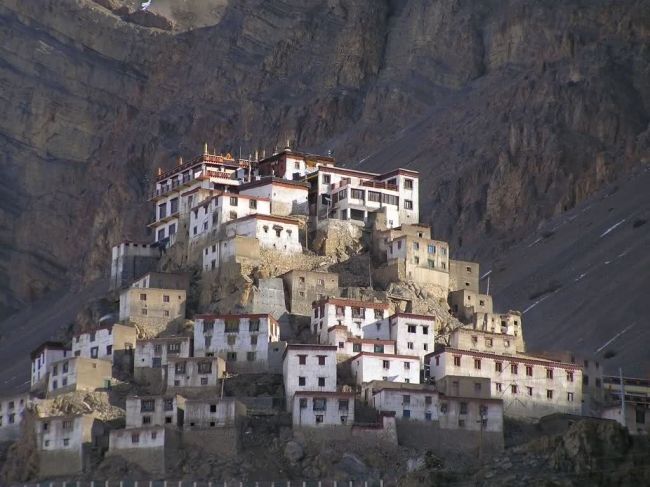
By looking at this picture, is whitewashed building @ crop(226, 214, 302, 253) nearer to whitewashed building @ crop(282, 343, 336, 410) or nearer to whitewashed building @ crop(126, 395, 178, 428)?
whitewashed building @ crop(282, 343, 336, 410)

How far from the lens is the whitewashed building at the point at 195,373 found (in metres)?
95.4

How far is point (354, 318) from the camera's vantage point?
9988 centimetres

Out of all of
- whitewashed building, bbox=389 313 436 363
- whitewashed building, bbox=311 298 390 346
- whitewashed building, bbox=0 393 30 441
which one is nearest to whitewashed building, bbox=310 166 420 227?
whitewashed building, bbox=311 298 390 346

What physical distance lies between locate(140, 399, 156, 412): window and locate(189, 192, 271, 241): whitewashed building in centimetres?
1662

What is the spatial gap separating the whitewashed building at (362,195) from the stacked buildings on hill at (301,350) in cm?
9

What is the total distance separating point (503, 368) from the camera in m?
98.4

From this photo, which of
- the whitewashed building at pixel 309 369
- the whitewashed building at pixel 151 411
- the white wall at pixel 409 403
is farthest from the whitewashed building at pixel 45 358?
the white wall at pixel 409 403

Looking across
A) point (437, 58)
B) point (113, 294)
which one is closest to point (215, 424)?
point (113, 294)

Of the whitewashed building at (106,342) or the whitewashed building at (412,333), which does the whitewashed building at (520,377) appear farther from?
the whitewashed building at (106,342)

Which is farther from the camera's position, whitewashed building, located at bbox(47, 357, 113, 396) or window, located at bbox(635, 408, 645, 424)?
window, located at bbox(635, 408, 645, 424)

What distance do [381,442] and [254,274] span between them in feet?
54.6

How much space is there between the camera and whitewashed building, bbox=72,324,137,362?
100250mm

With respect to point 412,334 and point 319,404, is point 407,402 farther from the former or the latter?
point 412,334

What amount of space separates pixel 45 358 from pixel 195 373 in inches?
514
